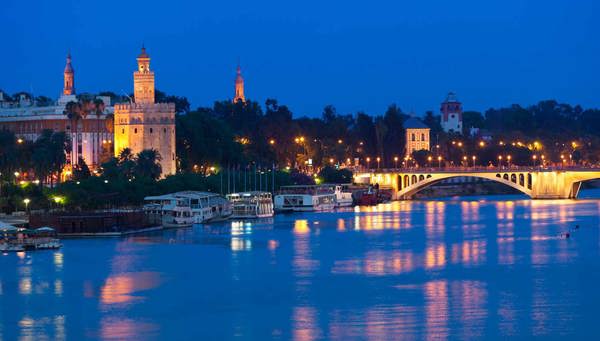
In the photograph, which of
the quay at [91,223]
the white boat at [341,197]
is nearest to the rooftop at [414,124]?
the white boat at [341,197]

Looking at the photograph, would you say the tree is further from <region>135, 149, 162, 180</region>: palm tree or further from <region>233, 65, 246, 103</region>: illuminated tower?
<region>233, 65, 246, 103</region>: illuminated tower

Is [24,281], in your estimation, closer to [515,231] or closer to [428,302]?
[428,302]

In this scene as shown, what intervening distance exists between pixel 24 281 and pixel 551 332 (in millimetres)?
21782

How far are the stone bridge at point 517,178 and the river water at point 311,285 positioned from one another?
3999 cm

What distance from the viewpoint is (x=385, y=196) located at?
429 ft

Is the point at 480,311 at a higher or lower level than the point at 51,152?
lower

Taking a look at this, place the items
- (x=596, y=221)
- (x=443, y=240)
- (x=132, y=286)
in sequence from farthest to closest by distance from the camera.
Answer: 1. (x=596, y=221)
2. (x=443, y=240)
3. (x=132, y=286)

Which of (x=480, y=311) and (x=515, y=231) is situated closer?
(x=480, y=311)

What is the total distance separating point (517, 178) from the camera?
127562mm

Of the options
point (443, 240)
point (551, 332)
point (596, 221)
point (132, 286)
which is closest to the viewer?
point (551, 332)

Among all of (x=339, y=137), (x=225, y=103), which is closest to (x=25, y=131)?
(x=225, y=103)

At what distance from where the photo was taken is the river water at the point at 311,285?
1791 inches

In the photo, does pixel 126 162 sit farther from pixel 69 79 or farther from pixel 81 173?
pixel 69 79

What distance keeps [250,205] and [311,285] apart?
4405 cm
